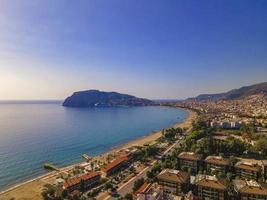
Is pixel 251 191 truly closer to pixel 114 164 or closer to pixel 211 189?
pixel 211 189

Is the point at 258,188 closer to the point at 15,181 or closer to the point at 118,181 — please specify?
the point at 118,181

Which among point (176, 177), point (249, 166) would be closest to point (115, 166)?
point (176, 177)

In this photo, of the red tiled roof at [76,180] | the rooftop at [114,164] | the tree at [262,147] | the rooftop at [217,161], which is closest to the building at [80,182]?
the red tiled roof at [76,180]

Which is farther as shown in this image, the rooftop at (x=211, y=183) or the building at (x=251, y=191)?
the rooftop at (x=211, y=183)

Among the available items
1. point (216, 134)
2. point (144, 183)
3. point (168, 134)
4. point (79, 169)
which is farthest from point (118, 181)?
point (216, 134)

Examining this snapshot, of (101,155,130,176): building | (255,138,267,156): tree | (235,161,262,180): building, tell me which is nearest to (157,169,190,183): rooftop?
(235,161,262,180): building

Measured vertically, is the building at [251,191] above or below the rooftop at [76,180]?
above

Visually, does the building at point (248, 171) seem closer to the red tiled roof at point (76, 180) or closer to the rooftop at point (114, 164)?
the rooftop at point (114, 164)
